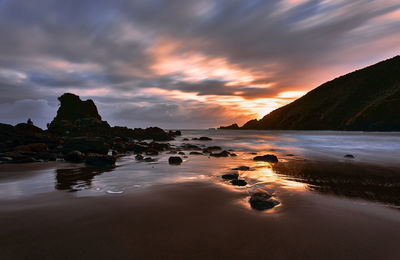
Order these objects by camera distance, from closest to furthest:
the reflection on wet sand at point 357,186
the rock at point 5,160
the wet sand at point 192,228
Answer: the wet sand at point 192,228 → the reflection on wet sand at point 357,186 → the rock at point 5,160

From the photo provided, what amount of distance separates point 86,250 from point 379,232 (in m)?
4.53

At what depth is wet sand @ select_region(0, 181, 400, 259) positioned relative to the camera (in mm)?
2525

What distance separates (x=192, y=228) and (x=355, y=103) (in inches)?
5558

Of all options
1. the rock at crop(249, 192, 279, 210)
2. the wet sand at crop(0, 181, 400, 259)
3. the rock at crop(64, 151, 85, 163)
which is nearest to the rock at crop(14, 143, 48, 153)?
the rock at crop(64, 151, 85, 163)

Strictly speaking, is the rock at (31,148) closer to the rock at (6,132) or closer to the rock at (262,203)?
the rock at (6,132)

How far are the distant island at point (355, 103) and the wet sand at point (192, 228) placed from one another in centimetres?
10527

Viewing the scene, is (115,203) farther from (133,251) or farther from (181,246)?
(181,246)

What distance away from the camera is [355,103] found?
359 ft

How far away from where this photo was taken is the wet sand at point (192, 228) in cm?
253

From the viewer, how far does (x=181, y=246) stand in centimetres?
265

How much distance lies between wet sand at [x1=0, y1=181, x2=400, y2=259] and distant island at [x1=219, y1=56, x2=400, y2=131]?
10527cm

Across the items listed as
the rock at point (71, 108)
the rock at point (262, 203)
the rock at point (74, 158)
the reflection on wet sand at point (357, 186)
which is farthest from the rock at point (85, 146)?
the rock at point (71, 108)

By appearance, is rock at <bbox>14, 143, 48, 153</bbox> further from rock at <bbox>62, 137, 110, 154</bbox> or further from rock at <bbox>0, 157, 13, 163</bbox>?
rock at <bbox>0, 157, 13, 163</bbox>

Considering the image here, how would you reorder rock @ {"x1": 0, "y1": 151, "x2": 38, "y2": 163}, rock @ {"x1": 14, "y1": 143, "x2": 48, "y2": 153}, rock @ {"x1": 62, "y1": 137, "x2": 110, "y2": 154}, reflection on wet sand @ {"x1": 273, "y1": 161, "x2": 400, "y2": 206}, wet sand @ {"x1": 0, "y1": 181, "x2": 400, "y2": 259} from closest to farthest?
wet sand @ {"x1": 0, "y1": 181, "x2": 400, "y2": 259} → reflection on wet sand @ {"x1": 273, "y1": 161, "x2": 400, "y2": 206} → rock @ {"x1": 0, "y1": 151, "x2": 38, "y2": 163} → rock @ {"x1": 14, "y1": 143, "x2": 48, "y2": 153} → rock @ {"x1": 62, "y1": 137, "x2": 110, "y2": 154}
